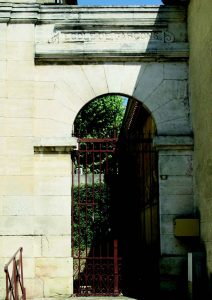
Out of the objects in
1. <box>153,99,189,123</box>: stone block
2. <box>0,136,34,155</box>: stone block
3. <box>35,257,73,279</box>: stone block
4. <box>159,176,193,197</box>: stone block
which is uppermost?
<box>153,99,189,123</box>: stone block

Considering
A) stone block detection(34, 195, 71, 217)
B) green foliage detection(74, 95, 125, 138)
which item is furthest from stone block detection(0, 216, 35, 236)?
green foliage detection(74, 95, 125, 138)

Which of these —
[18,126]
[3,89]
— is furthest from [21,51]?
[18,126]

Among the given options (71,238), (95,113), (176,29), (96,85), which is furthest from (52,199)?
(95,113)

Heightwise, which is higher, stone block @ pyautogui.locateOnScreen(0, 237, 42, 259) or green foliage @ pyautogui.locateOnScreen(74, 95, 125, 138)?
green foliage @ pyautogui.locateOnScreen(74, 95, 125, 138)

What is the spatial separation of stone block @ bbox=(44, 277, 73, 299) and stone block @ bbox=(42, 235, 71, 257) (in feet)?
1.39

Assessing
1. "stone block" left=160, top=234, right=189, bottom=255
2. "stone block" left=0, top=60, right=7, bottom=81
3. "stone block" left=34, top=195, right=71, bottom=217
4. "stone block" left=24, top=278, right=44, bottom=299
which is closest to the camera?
"stone block" left=24, top=278, right=44, bottom=299

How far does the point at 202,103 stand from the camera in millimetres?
9156

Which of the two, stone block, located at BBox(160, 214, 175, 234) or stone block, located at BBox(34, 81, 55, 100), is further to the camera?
stone block, located at BBox(34, 81, 55, 100)

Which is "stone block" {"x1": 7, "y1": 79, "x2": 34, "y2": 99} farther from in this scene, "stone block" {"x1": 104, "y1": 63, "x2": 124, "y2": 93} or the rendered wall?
the rendered wall

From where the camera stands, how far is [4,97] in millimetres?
9883

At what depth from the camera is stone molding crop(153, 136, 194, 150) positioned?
388 inches

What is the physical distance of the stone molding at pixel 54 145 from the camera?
32.2 ft

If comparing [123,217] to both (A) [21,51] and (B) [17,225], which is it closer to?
(B) [17,225]

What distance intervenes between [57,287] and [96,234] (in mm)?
6299
